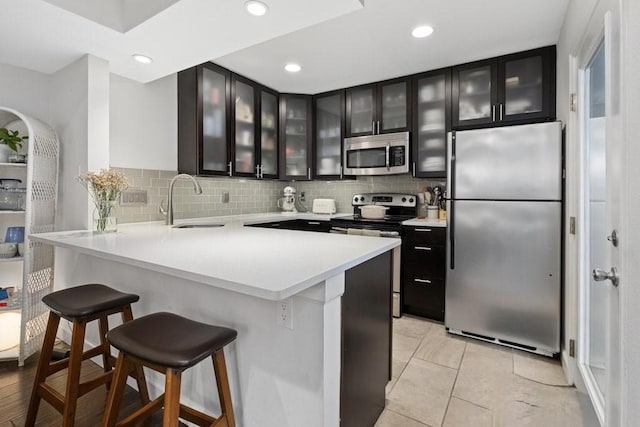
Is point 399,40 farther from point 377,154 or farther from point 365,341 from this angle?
point 365,341

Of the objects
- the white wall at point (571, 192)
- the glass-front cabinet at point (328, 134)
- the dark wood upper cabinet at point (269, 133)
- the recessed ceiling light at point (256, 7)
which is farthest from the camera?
the glass-front cabinet at point (328, 134)

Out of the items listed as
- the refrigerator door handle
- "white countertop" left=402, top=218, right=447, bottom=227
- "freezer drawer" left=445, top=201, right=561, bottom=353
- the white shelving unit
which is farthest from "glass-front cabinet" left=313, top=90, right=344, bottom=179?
the white shelving unit

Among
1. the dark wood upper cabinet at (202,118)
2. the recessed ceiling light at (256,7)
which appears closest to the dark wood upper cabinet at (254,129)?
the dark wood upper cabinet at (202,118)

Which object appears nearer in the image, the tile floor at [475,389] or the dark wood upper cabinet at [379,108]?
the tile floor at [475,389]

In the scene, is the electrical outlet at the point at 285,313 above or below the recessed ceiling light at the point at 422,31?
below

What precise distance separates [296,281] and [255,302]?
17.9 inches

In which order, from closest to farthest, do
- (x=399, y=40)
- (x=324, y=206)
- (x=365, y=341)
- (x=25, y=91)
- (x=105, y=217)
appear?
(x=365, y=341) → (x=105, y=217) → (x=25, y=91) → (x=399, y=40) → (x=324, y=206)

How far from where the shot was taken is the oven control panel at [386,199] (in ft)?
11.4

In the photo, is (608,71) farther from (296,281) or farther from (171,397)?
(171,397)

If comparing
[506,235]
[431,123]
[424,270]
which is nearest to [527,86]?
[431,123]

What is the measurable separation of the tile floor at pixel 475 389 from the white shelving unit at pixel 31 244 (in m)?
2.38

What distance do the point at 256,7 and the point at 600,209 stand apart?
213cm

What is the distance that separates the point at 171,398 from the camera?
100cm

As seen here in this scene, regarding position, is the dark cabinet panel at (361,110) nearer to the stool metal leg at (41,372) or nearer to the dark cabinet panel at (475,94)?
the dark cabinet panel at (475,94)
